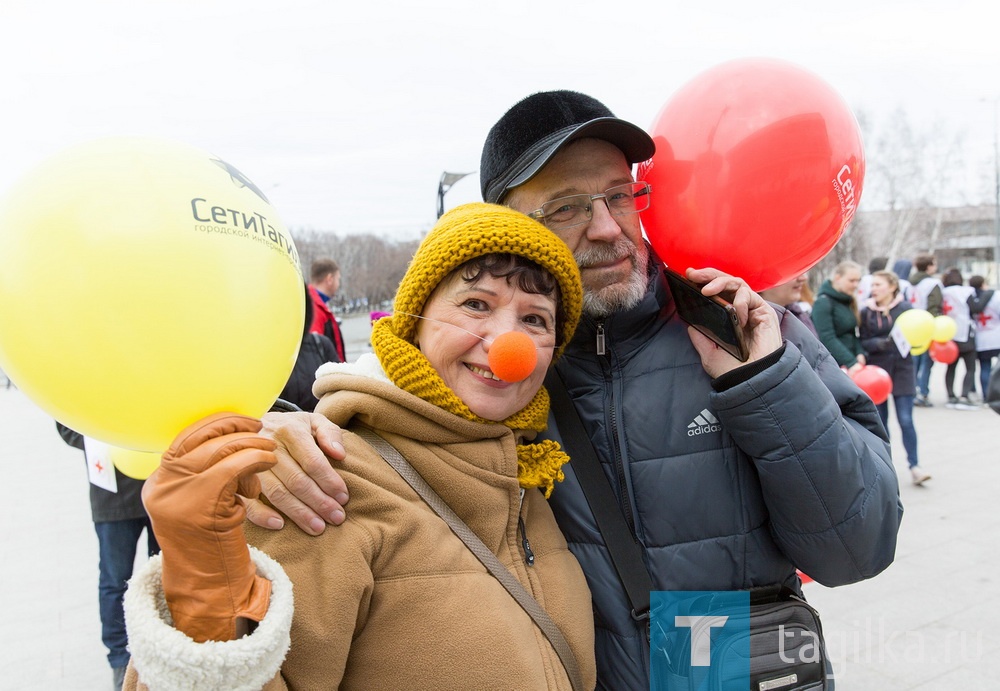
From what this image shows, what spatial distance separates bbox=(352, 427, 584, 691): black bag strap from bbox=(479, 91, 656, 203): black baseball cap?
0.77 metres

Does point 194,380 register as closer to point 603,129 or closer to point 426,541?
point 426,541

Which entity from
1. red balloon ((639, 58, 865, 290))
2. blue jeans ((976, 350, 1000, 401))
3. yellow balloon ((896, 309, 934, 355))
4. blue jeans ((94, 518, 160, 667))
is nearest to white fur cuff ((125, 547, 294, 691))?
red balloon ((639, 58, 865, 290))

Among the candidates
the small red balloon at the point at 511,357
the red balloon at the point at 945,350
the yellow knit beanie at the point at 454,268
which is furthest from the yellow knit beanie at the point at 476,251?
the red balloon at the point at 945,350

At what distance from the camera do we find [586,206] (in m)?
1.68

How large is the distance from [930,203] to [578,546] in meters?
41.1

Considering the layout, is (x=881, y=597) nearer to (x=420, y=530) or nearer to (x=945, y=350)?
(x=420, y=530)

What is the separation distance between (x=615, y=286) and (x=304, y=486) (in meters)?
0.91

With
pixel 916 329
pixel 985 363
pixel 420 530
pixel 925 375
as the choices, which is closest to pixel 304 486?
pixel 420 530

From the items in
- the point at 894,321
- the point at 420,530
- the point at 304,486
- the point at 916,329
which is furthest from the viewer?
the point at 894,321

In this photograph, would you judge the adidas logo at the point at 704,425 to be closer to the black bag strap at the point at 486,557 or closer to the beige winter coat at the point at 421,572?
the beige winter coat at the point at 421,572

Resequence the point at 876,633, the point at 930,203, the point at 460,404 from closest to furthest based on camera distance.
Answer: the point at 460,404, the point at 876,633, the point at 930,203

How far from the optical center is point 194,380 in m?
1.00

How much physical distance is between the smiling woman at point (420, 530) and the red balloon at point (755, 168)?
→ 34 centimetres

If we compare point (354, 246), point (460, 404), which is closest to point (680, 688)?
point (460, 404)
